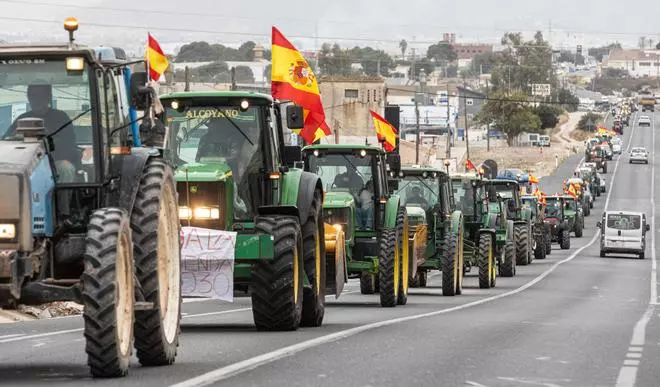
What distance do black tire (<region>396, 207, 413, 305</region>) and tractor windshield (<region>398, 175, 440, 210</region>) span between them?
16.3 ft

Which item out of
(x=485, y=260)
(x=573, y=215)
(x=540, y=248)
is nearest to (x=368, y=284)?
(x=485, y=260)

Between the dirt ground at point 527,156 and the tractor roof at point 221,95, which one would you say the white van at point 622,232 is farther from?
the dirt ground at point 527,156

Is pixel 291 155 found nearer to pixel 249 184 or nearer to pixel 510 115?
pixel 249 184

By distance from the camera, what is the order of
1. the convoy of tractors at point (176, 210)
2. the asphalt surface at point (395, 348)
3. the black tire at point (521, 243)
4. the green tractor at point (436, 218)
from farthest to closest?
1. the black tire at point (521, 243)
2. the green tractor at point (436, 218)
3. the asphalt surface at point (395, 348)
4. the convoy of tractors at point (176, 210)

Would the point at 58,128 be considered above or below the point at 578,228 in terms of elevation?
above

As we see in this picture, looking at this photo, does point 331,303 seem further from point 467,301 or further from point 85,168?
point 85,168

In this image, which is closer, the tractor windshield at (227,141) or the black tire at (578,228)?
the tractor windshield at (227,141)

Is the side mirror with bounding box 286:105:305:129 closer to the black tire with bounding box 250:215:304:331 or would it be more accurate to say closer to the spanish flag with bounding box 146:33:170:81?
the black tire with bounding box 250:215:304:331

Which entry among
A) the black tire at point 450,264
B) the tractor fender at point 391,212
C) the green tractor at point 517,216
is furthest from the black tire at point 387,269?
the green tractor at point 517,216

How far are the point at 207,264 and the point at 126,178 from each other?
205 inches

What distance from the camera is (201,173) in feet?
66.1

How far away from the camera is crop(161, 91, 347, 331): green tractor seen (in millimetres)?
19703

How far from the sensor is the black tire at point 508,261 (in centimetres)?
4578

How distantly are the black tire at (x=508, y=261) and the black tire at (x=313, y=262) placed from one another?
81.6 feet
